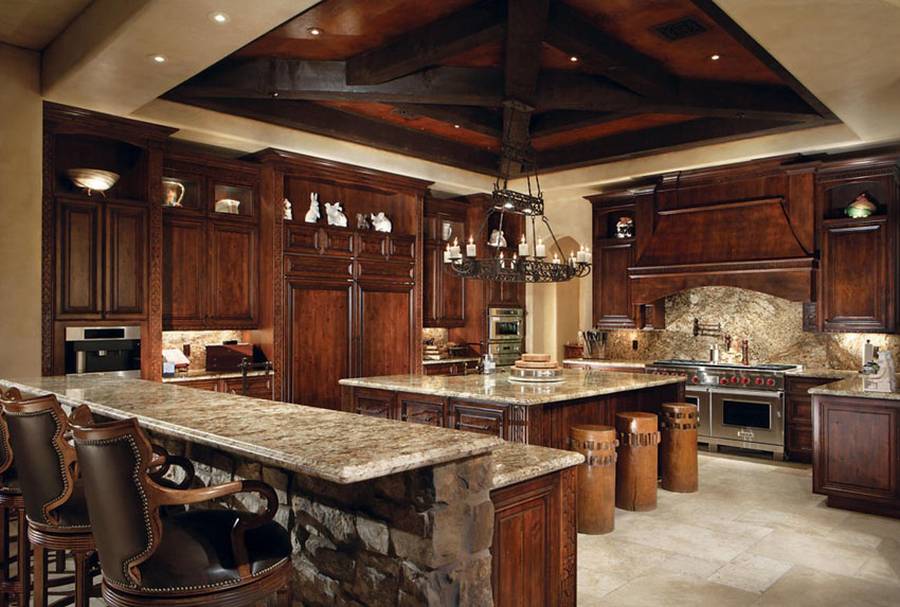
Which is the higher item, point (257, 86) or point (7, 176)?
point (257, 86)

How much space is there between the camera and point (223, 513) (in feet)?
6.79

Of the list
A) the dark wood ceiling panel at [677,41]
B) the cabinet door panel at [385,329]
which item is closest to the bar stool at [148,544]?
the dark wood ceiling panel at [677,41]

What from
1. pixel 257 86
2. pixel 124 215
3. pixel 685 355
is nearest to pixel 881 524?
→ pixel 685 355

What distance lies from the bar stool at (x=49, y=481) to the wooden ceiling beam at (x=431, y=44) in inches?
136

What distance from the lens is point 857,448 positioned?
193 inches

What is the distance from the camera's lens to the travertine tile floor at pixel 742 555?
335 centimetres

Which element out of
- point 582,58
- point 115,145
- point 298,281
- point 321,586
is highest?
point 582,58

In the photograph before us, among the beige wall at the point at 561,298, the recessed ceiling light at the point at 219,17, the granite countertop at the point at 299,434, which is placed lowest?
the granite countertop at the point at 299,434

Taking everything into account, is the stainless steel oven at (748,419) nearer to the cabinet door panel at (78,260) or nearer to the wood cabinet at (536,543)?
the wood cabinet at (536,543)

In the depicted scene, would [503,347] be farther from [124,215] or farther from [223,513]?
[223,513]

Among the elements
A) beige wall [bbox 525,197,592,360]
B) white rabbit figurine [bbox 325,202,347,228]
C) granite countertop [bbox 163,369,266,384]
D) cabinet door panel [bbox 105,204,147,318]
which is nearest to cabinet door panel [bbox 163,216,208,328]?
cabinet door panel [bbox 105,204,147,318]

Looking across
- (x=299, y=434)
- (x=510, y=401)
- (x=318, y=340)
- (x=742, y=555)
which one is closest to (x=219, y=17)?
(x=299, y=434)

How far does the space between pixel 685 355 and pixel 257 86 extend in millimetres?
5863

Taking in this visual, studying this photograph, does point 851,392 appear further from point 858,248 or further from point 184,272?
point 184,272
